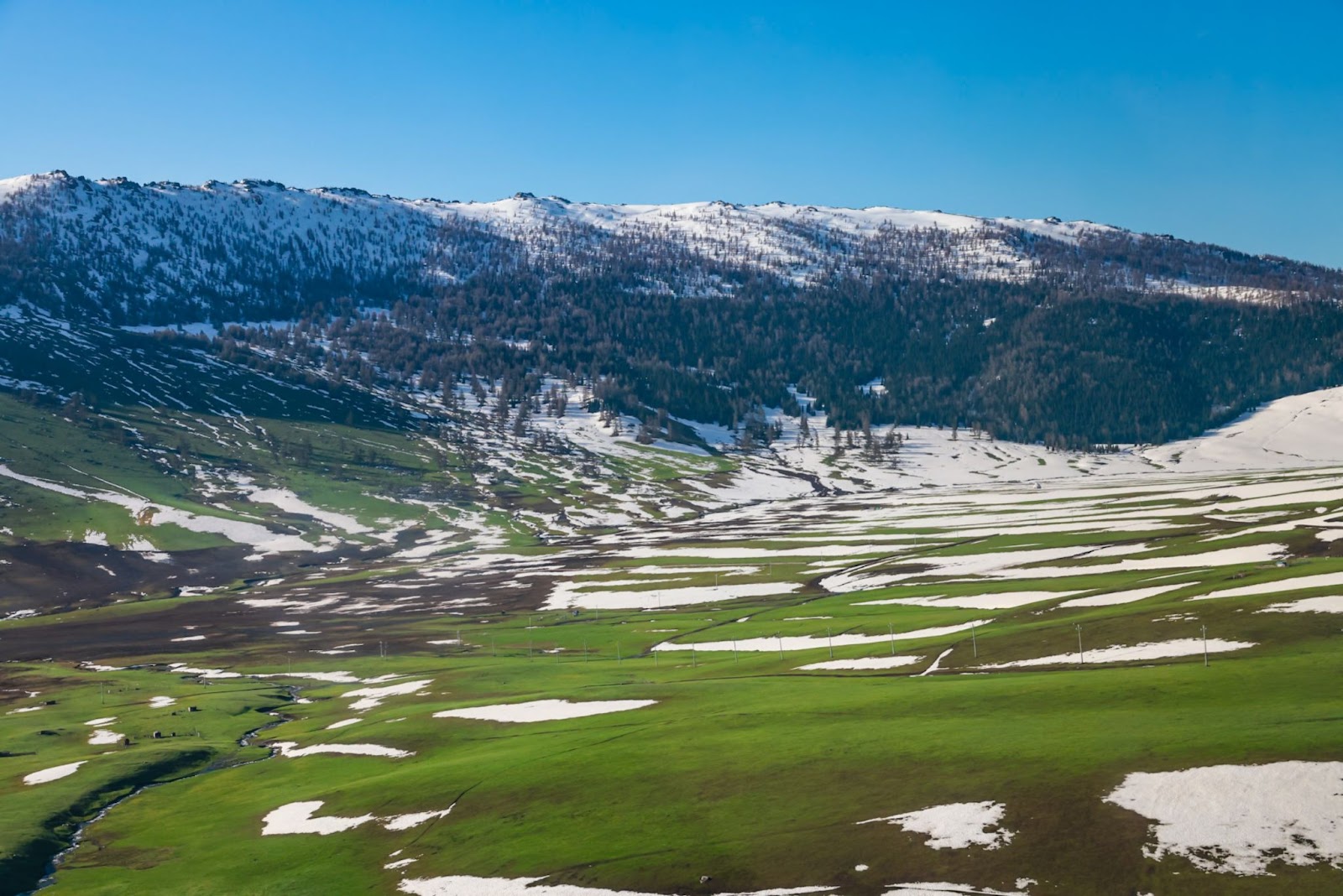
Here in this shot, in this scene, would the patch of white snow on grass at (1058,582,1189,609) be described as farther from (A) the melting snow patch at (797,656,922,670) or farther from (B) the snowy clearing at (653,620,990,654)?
(A) the melting snow patch at (797,656,922,670)

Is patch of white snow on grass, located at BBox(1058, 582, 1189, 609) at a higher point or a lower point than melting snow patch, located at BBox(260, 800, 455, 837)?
higher

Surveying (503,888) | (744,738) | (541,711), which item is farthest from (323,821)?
(541,711)

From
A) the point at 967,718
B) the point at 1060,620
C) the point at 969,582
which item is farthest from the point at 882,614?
the point at 967,718

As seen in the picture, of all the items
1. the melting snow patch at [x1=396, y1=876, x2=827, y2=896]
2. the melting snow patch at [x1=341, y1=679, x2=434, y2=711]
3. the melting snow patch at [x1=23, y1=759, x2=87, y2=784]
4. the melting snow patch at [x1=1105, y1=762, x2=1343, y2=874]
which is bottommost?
the melting snow patch at [x1=341, y1=679, x2=434, y2=711]

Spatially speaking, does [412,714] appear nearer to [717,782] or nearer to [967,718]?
[717,782]

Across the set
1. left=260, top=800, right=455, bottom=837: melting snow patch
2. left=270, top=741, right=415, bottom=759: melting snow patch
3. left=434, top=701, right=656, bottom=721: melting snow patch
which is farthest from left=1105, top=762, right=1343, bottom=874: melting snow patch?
left=270, top=741, right=415, bottom=759: melting snow patch
